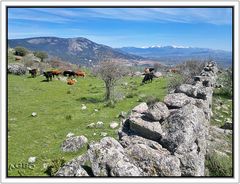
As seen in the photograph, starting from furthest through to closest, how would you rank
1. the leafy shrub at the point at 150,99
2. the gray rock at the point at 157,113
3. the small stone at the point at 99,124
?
the leafy shrub at the point at 150,99 → the small stone at the point at 99,124 → the gray rock at the point at 157,113

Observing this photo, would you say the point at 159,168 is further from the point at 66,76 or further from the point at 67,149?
the point at 66,76

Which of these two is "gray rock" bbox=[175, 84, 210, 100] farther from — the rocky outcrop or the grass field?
the grass field

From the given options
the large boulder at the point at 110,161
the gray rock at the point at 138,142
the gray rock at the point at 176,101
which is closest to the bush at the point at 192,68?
the gray rock at the point at 176,101

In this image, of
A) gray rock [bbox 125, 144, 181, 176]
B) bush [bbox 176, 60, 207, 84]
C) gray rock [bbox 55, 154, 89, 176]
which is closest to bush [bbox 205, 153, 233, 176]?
gray rock [bbox 125, 144, 181, 176]

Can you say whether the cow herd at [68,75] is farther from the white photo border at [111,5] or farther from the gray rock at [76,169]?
the gray rock at [76,169]

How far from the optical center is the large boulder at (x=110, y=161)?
848 cm

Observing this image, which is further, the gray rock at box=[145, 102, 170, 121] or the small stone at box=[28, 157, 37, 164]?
the small stone at box=[28, 157, 37, 164]

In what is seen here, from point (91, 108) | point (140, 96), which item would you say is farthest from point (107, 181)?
point (140, 96)

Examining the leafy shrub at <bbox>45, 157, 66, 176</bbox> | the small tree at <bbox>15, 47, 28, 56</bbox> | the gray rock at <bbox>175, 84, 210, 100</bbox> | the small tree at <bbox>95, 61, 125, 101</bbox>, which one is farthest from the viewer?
the small tree at <bbox>15, 47, 28, 56</bbox>

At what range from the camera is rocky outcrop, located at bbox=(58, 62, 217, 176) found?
28.7 feet

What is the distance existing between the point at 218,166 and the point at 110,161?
16.9 ft

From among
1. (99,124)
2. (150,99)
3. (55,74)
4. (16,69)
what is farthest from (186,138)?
(16,69)

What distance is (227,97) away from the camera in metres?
31.4

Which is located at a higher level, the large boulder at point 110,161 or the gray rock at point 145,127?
the gray rock at point 145,127
